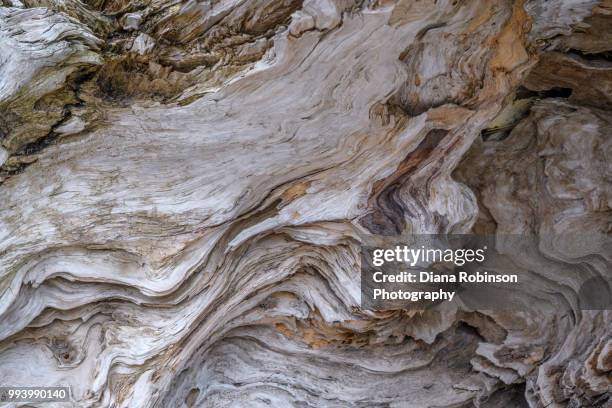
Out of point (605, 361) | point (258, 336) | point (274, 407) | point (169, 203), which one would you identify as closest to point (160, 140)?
point (169, 203)

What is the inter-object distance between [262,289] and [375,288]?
725mm

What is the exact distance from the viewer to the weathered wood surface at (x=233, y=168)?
116 inches

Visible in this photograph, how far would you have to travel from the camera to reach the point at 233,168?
3.12 meters

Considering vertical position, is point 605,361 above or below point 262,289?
below

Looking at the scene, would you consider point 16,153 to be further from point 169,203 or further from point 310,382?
point 310,382

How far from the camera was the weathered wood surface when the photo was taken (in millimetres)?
2953

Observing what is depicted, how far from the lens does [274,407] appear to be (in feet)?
11.9

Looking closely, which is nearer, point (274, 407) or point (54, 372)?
point (54, 372)

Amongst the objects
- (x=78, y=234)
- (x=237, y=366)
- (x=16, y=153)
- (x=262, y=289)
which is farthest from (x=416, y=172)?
(x=16, y=153)

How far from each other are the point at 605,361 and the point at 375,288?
137cm

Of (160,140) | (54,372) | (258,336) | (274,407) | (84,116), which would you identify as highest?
(84,116)

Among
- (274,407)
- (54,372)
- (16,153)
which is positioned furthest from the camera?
(274,407)

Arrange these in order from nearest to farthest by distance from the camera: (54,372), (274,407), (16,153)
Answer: (16,153), (54,372), (274,407)

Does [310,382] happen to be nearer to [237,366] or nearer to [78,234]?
[237,366]
